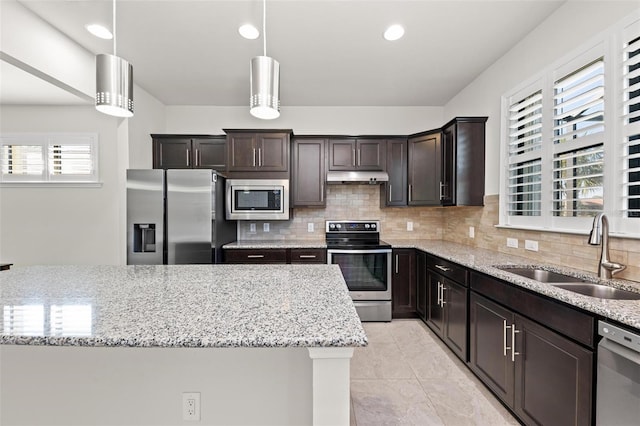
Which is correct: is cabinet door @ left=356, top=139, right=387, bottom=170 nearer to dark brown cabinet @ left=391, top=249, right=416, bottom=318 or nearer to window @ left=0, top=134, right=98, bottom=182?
dark brown cabinet @ left=391, top=249, right=416, bottom=318

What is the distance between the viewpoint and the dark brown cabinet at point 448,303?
229 cm

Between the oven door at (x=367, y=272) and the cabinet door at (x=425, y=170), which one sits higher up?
the cabinet door at (x=425, y=170)

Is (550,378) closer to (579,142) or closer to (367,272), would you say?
(579,142)

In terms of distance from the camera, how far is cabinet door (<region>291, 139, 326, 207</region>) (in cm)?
363

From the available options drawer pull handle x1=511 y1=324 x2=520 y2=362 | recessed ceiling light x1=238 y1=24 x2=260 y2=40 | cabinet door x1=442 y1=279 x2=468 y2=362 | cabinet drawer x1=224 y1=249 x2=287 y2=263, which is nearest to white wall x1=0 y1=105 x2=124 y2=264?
cabinet drawer x1=224 y1=249 x2=287 y2=263

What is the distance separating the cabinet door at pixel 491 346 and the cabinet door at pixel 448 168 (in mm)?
1294

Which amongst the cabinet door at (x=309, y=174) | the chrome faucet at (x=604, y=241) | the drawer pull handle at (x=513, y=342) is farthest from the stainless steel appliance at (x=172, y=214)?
the chrome faucet at (x=604, y=241)

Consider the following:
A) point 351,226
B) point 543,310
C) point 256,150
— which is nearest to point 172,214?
point 256,150

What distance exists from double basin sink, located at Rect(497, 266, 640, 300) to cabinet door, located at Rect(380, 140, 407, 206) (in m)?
1.72

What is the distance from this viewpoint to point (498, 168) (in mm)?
2732

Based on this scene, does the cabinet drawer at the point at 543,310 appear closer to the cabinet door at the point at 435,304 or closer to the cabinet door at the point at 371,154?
the cabinet door at the point at 435,304

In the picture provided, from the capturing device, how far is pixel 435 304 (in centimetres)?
286

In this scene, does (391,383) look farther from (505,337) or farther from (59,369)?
(59,369)

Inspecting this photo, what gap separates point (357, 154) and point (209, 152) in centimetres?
192
